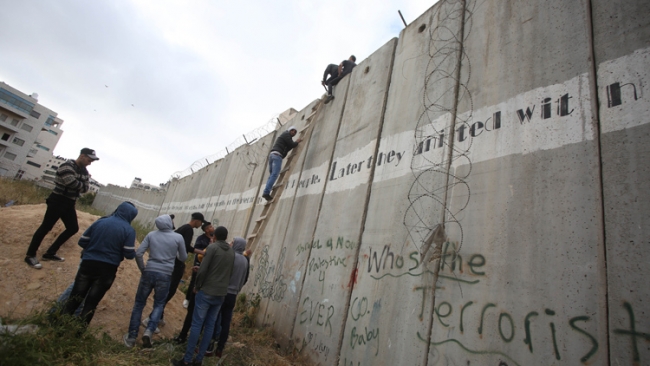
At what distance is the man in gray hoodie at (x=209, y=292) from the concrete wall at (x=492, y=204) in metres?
1.38

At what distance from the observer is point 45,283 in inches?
168

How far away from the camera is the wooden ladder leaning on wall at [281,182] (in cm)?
705

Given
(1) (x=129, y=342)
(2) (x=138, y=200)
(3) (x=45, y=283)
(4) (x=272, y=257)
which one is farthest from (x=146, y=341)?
(2) (x=138, y=200)

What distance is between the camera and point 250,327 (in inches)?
221

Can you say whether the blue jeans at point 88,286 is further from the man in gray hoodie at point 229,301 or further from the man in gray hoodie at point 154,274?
the man in gray hoodie at point 229,301

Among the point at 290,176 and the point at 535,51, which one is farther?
the point at 290,176

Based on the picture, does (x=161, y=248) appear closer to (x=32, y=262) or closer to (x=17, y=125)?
(x=32, y=262)

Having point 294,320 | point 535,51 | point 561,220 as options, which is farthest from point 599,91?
point 294,320

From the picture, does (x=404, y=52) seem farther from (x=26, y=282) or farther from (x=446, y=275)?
(x=26, y=282)

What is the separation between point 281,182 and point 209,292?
3.89 m

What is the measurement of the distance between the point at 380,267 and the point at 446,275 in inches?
34.6

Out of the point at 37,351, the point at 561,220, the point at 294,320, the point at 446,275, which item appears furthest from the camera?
the point at 294,320

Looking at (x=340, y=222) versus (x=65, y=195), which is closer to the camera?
(x=65, y=195)

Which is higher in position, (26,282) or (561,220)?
(561,220)
